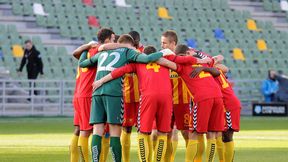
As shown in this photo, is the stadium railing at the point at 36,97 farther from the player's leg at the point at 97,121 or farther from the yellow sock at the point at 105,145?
the player's leg at the point at 97,121

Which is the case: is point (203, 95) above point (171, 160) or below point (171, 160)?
above

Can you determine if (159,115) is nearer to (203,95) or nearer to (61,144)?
(203,95)

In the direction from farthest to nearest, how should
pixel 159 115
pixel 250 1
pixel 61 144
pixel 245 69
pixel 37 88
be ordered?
pixel 250 1 < pixel 245 69 < pixel 37 88 < pixel 61 144 < pixel 159 115

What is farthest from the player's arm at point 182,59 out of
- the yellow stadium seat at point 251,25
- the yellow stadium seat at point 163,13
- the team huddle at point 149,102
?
the yellow stadium seat at point 251,25

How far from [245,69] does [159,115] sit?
81.6 feet

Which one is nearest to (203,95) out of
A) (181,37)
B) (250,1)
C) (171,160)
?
(171,160)

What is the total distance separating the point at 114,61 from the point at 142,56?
42 centimetres

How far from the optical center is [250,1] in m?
41.8

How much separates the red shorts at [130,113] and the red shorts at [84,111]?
3.00ft

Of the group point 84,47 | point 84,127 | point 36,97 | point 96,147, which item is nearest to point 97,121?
point 96,147

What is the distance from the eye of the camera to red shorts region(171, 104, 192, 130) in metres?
14.0

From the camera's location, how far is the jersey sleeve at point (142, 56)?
500 inches

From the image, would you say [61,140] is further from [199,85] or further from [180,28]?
[180,28]

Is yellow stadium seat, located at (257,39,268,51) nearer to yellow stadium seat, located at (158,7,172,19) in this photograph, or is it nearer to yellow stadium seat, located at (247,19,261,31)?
yellow stadium seat, located at (247,19,261,31)
